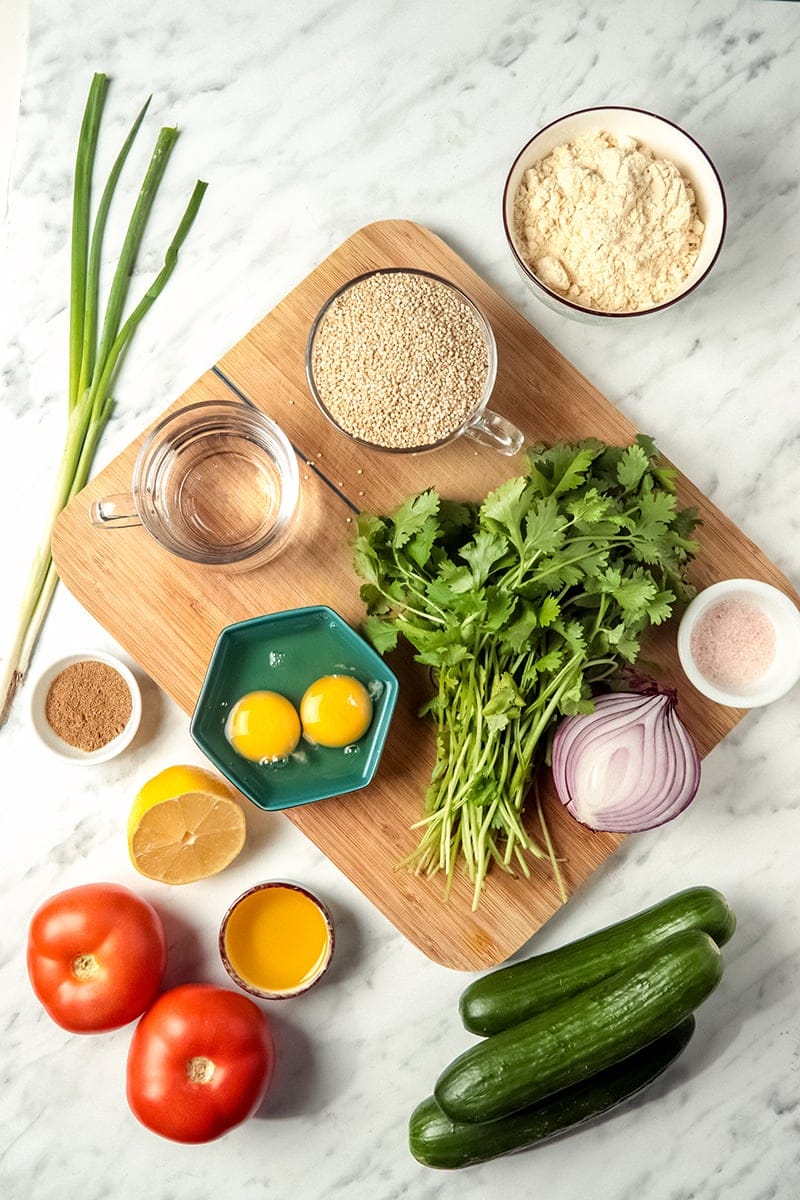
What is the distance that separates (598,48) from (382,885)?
1433 millimetres

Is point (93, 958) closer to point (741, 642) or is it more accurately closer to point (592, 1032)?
point (592, 1032)

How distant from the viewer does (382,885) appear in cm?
162

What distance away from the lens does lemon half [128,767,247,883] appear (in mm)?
1593

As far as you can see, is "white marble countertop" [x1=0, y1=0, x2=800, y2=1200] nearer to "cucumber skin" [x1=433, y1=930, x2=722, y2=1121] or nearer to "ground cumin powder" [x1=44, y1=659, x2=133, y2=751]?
"ground cumin powder" [x1=44, y1=659, x2=133, y2=751]

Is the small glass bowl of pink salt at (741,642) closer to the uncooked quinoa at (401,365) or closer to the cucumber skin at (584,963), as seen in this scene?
the cucumber skin at (584,963)

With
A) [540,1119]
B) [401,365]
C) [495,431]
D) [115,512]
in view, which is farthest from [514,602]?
[540,1119]

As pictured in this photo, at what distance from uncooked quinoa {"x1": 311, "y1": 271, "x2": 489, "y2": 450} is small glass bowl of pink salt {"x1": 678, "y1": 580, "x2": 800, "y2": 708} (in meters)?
0.48

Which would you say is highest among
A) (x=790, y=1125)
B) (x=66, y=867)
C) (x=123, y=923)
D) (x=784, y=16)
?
(x=784, y=16)

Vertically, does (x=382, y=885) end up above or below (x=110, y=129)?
below

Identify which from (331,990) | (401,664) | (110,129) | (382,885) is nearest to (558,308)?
(401,664)

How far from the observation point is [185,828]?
1610 mm

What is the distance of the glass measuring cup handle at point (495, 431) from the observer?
1.54 meters

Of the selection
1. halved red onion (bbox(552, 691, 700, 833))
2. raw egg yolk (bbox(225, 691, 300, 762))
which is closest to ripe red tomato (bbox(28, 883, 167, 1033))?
raw egg yolk (bbox(225, 691, 300, 762))

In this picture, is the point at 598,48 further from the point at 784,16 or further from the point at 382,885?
the point at 382,885
